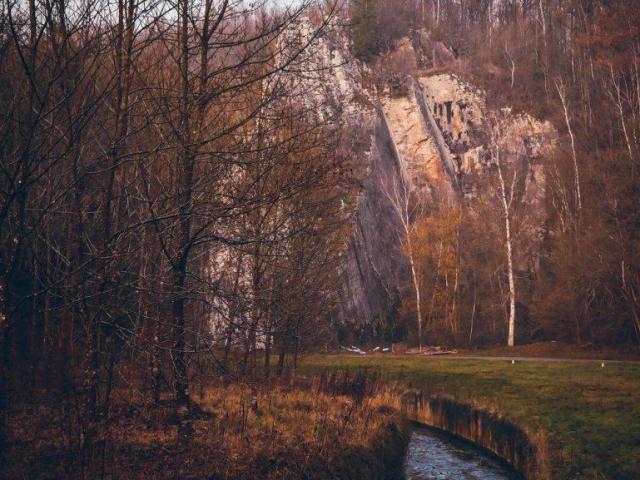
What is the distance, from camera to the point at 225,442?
8391 mm

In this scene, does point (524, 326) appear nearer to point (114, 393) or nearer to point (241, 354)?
point (241, 354)

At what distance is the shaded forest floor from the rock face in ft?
94.5

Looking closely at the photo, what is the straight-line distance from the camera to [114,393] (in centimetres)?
958

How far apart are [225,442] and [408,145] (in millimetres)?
48156

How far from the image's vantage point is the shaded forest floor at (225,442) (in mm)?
6781

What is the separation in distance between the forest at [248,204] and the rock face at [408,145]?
1.06m

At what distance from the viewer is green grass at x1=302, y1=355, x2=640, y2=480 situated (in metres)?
10.7

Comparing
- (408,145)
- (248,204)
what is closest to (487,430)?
(248,204)

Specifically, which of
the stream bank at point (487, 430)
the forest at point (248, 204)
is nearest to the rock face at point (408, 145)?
the forest at point (248, 204)

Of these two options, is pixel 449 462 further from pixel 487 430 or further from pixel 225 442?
pixel 225 442

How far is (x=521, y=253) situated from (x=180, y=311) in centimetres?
3971

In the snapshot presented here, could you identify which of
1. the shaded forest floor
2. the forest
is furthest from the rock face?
the shaded forest floor

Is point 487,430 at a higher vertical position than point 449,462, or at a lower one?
higher

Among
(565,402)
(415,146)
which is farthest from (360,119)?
(565,402)
